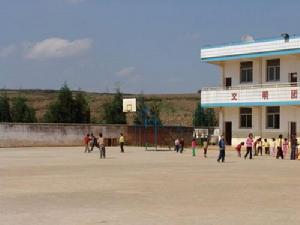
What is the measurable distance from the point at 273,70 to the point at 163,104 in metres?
73.7

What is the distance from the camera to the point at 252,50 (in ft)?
168

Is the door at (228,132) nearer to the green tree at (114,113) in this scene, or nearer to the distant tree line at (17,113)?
the green tree at (114,113)

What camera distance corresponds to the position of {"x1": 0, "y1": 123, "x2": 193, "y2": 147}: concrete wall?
56.1 metres

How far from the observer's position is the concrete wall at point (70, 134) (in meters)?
56.1

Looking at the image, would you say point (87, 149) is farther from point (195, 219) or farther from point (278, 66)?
point (195, 219)

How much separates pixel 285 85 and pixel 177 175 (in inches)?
1073

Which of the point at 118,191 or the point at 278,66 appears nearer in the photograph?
the point at 118,191

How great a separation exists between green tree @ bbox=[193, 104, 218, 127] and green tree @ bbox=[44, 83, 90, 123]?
15897 millimetres

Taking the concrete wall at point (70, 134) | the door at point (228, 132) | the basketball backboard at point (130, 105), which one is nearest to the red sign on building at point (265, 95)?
the door at point (228, 132)

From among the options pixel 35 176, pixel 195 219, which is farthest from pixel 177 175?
pixel 195 219

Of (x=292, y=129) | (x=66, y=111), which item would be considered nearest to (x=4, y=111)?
(x=66, y=111)

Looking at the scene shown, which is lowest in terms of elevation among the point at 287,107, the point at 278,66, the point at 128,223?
the point at 128,223

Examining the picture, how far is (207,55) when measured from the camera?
55125 mm

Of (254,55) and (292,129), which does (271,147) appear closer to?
(292,129)
